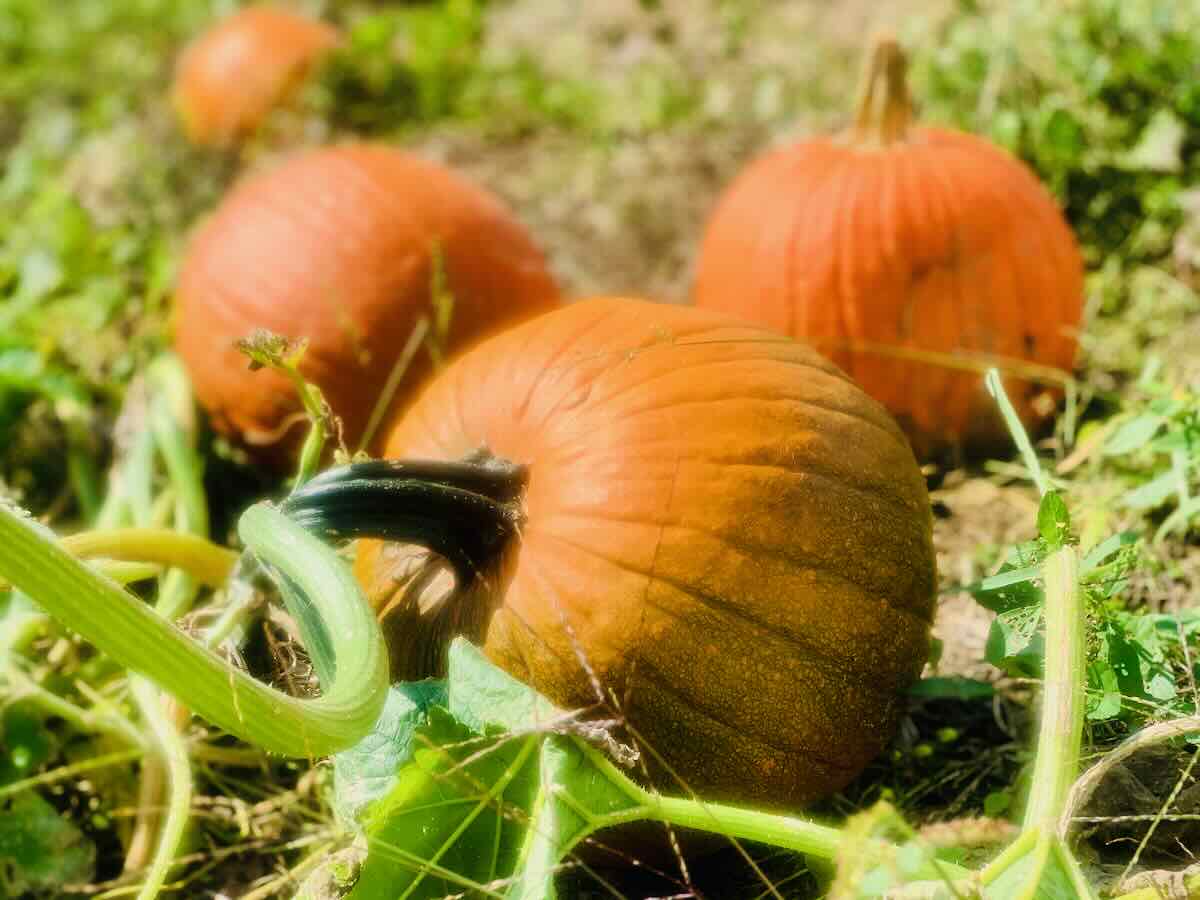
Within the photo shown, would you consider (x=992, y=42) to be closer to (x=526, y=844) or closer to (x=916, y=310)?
(x=916, y=310)

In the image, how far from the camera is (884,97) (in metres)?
2.96

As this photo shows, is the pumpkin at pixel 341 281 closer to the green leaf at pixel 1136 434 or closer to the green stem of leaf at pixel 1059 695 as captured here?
the green leaf at pixel 1136 434

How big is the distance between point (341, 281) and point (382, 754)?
1.38 meters

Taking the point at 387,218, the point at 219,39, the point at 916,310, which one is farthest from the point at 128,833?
the point at 219,39

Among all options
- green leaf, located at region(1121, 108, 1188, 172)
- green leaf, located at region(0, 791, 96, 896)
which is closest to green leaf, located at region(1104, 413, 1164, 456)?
green leaf, located at region(1121, 108, 1188, 172)

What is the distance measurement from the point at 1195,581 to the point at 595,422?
48.5 inches

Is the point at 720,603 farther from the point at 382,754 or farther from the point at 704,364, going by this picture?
the point at 382,754

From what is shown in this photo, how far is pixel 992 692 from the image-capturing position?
2.17 meters

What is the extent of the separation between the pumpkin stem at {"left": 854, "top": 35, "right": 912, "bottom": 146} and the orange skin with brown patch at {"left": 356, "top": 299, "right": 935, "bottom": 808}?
3.89ft

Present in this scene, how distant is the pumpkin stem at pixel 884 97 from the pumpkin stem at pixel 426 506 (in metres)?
1.53

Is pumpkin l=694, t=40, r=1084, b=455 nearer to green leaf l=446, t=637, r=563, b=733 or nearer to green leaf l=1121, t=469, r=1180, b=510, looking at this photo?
green leaf l=1121, t=469, r=1180, b=510

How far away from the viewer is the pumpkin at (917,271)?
280 cm

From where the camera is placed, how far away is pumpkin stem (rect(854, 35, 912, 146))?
2.95 m

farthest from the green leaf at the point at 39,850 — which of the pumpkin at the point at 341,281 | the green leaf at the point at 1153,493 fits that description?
the green leaf at the point at 1153,493
